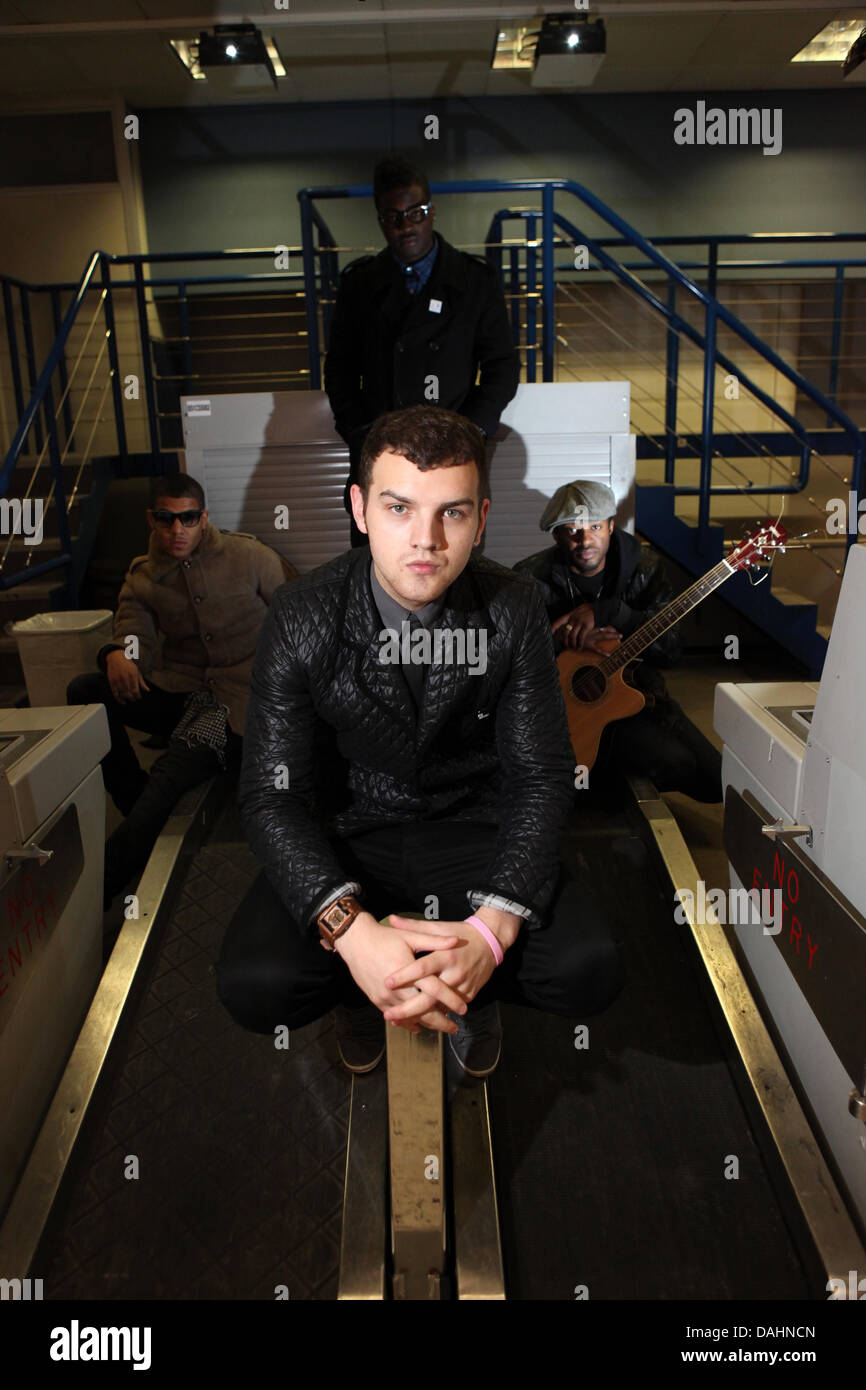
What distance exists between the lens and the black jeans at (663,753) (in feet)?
9.60

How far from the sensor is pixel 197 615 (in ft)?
10.5

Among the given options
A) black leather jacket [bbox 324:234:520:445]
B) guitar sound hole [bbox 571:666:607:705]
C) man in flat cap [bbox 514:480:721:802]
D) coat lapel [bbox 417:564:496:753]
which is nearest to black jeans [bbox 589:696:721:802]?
man in flat cap [bbox 514:480:721:802]

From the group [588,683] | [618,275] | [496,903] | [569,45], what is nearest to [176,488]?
[588,683]

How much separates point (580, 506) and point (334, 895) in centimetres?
183

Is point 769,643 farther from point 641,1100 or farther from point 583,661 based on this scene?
point 641,1100

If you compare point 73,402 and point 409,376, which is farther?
point 73,402

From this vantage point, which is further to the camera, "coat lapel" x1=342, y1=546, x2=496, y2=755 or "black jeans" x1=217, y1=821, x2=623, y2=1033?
"coat lapel" x1=342, y1=546, x2=496, y2=755

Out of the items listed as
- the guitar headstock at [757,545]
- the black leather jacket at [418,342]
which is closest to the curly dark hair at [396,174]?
the black leather jacket at [418,342]

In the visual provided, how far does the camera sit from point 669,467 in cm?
512

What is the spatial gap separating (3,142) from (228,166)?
174cm

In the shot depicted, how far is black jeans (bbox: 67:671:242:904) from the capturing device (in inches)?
107

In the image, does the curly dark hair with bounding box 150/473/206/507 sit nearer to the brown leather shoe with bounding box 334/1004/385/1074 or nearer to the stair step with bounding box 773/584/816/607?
the brown leather shoe with bounding box 334/1004/385/1074

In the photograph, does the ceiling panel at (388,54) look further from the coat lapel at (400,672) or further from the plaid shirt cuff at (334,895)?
the plaid shirt cuff at (334,895)

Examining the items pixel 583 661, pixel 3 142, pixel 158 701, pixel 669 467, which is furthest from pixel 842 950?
pixel 3 142
